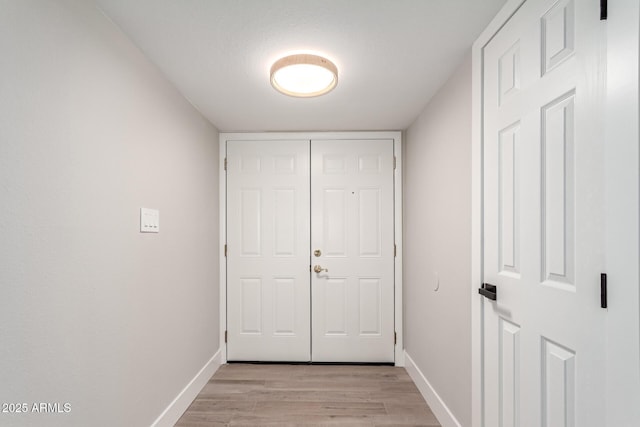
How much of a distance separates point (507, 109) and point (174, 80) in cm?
190

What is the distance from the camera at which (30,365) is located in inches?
41.8

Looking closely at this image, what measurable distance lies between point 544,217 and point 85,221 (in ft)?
5.73

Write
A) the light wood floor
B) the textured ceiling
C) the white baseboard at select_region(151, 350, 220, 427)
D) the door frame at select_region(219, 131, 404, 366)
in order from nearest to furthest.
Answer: the textured ceiling < the white baseboard at select_region(151, 350, 220, 427) < the light wood floor < the door frame at select_region(219, 131, 404, 366)

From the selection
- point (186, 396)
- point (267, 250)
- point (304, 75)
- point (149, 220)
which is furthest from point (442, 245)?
point (186, 396)

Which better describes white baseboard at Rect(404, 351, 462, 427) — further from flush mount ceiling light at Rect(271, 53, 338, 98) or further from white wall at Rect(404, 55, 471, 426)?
flush mount ceiling light at Rect(271, 53, 338, 98)

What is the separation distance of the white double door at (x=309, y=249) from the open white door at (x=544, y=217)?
1.59 meters

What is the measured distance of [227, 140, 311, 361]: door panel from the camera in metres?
3.12

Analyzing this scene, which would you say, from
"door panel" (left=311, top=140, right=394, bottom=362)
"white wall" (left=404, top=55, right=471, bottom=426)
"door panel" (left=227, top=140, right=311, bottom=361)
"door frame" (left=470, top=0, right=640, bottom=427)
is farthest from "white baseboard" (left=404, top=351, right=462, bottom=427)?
"door frame" (left=470, top=0, right=640, bottom=427)

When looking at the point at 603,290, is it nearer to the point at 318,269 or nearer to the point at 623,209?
the point at 623,209

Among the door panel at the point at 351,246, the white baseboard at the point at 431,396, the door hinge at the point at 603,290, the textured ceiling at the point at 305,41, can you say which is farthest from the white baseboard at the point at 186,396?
the door hinge at the point at 603,290

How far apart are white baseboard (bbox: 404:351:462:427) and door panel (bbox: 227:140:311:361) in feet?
3.38

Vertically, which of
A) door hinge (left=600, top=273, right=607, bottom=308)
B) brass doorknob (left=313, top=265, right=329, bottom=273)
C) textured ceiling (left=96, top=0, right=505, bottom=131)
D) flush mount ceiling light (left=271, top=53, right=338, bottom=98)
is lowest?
brass doorknob (left=313, top=265, right=329, bottom=273)

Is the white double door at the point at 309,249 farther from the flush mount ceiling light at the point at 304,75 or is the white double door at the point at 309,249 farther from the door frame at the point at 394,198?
the flush mount ceiling light at the point at 304,75

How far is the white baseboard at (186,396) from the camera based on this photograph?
1.98 metres
